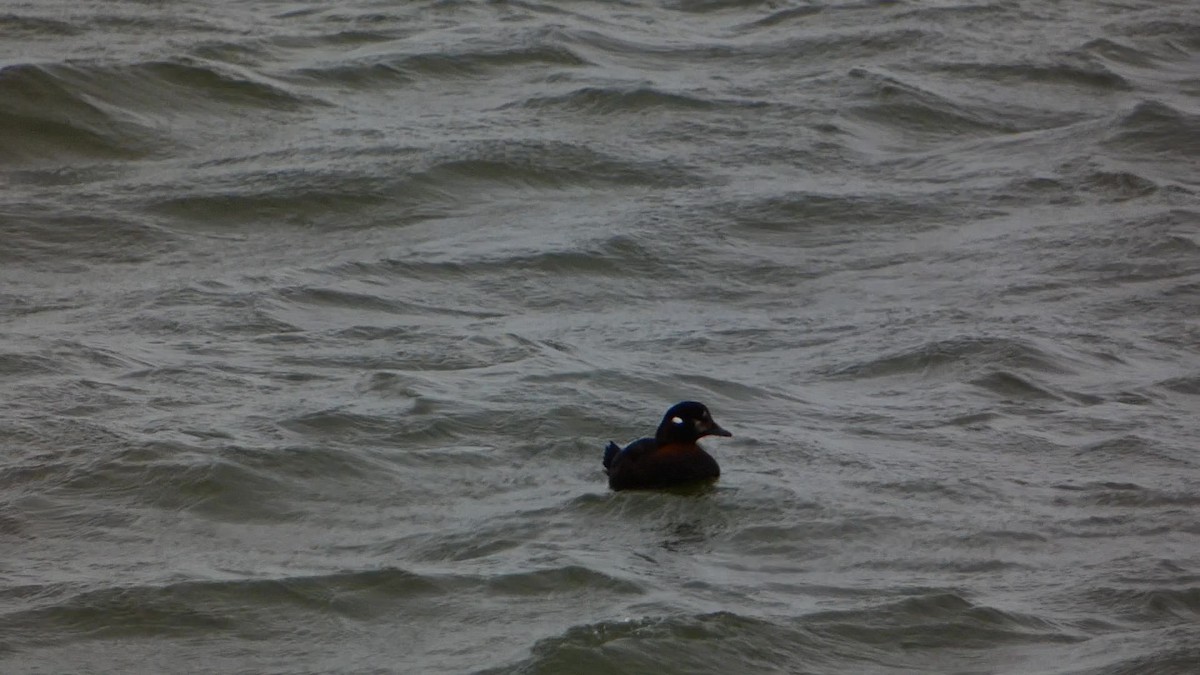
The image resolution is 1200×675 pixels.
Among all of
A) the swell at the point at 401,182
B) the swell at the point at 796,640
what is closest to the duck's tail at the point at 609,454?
the swell at the point at 796,640

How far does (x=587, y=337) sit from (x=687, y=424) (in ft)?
7.82

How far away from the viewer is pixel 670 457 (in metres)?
9.12

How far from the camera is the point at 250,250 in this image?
12852 mm

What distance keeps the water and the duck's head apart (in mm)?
295

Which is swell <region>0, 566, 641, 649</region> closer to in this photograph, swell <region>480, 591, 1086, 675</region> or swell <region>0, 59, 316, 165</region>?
swell <region>480, 591, 1086, 675</region>

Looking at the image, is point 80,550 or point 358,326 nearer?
point 80,550

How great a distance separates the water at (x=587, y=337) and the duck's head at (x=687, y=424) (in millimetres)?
295

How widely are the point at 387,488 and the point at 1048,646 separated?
3.14m

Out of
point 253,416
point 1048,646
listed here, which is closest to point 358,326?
point 253,416

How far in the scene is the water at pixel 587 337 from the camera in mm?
7598

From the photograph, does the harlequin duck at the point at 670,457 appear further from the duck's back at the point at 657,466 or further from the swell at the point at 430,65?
the swell at the point at 430,65

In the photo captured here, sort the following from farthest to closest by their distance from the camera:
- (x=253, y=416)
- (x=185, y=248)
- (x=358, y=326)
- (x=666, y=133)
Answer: (x=666, y=133)
(x=185, y=248)
(x=358, y=326)
(x=253, y=416)

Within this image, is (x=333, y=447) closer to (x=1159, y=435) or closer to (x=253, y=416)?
(x=253, y=416)

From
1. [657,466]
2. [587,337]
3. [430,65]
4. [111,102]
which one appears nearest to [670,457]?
[657,466]
